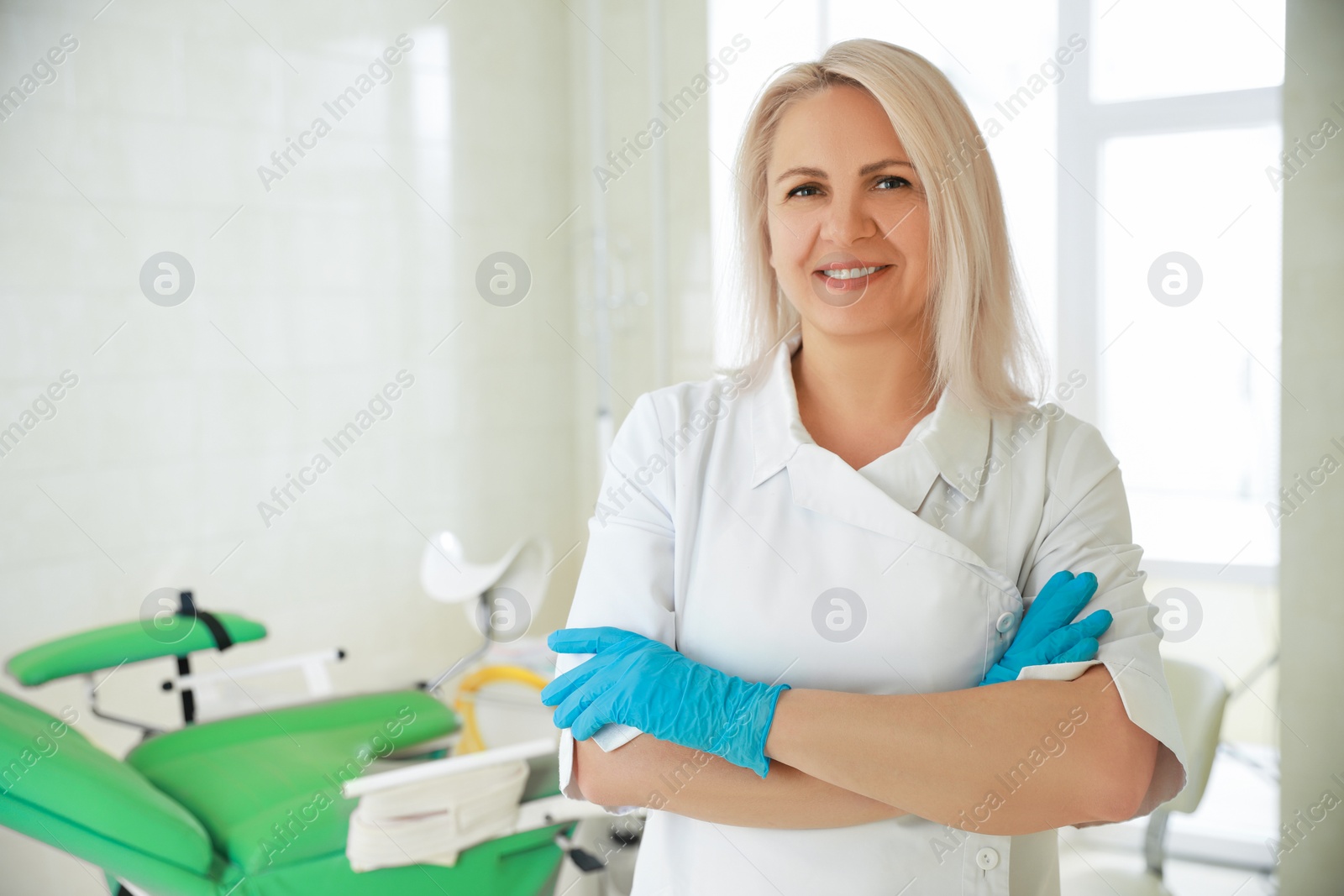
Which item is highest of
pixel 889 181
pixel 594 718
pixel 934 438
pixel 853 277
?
pixel 889 181

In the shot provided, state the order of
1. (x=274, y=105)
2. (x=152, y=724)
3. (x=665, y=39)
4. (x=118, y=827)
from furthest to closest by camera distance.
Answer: (x=665, y=39), (x=274, y=105), (x=152, y=724), (x=118, y=827)

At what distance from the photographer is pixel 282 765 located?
197 centimetres

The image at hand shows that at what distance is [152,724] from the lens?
2221mm

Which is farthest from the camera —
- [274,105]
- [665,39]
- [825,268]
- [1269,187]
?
[665,39]

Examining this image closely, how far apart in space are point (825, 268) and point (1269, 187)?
1377mm

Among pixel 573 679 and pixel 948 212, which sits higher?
pixel 948 212

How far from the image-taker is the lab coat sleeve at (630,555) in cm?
98

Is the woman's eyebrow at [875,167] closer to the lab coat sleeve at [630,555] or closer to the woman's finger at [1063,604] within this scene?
the lab coat sleeve at [630,555]

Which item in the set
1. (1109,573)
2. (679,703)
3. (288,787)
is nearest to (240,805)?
(288,787)

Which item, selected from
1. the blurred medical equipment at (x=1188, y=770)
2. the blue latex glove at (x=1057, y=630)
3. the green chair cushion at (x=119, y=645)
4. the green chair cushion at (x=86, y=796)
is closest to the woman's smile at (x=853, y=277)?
the blue latex glove at (x=1057, y=630)

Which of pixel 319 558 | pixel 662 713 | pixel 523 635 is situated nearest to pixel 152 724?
pixel 319 558

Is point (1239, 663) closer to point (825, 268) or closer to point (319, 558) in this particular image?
point (825, 268)

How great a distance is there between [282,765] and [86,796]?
0.50 meters

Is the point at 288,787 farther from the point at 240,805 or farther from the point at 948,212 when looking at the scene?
the point at 948,212
